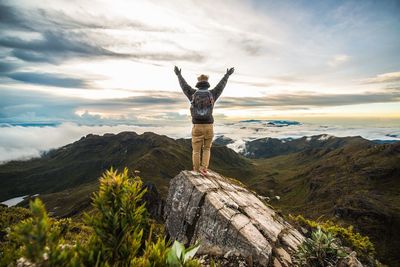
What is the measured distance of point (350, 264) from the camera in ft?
30.7

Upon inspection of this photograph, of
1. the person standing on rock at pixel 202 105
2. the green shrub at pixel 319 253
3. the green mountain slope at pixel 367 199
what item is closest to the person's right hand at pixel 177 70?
the person standing on rock at pixel 202 105

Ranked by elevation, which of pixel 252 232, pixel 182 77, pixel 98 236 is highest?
pixel 182 77

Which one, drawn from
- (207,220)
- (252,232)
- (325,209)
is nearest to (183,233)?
(207,220)

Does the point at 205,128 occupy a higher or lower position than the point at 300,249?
higher

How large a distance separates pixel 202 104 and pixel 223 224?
6042 millimetres

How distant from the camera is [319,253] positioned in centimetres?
944

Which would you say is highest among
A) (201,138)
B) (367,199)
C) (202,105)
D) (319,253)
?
(202,105)

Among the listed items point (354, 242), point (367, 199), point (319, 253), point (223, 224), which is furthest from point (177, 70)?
point (367, 199)

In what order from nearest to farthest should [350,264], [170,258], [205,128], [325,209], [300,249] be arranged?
[170,258] < [350,264] < [300,249] < [205,128] < [325,209]

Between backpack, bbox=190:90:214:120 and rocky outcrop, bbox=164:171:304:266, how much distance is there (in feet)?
10.4

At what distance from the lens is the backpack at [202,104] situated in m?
13.8

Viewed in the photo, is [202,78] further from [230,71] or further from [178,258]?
[178,258]

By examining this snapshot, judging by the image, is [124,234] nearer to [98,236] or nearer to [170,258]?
[98,236]

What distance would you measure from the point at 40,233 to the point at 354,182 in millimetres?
195665
